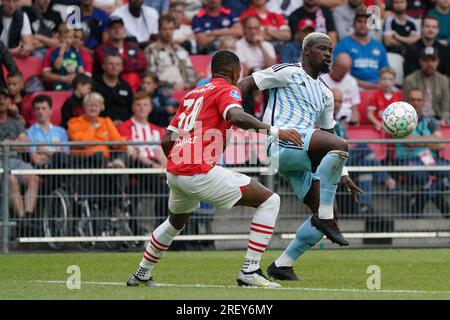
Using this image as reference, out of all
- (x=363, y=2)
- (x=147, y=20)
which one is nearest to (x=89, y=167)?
(x=147, y=20)

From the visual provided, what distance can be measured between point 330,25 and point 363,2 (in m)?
0.83

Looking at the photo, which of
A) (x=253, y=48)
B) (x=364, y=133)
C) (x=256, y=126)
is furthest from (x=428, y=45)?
(x=256, y=126)

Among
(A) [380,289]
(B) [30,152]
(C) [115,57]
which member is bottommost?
(A) [380,289]

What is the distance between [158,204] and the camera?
57.3 ft

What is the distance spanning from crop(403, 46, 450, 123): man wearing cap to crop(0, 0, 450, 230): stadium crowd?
0.08 feet

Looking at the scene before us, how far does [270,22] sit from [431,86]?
320 cm

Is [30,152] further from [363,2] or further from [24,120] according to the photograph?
[363,2]

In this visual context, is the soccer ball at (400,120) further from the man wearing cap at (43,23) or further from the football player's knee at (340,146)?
the man wearing cap at (43,23)

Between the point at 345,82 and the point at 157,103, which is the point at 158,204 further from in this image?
the point at 345,82

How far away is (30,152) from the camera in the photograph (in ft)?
56.3

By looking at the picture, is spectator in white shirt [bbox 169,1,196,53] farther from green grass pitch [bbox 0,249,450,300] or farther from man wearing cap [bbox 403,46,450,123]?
green grass pitch [bbox 0,249,450,300]

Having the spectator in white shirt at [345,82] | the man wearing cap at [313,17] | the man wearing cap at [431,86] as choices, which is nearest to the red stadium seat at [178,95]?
the spectator in white shirt at [345,82]

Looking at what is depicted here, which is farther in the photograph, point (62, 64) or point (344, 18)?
point (344, 18)
